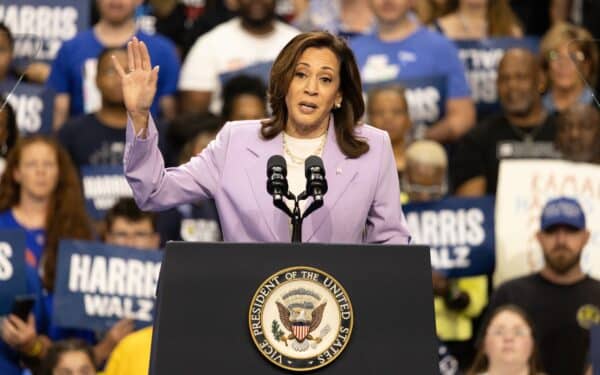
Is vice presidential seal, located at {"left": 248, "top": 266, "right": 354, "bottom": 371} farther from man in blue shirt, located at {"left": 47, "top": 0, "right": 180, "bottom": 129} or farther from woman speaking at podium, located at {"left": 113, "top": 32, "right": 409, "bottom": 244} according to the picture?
man in blue shirt, located at {"left": 47, "top": 0, "right": 180, "bottom": 129}

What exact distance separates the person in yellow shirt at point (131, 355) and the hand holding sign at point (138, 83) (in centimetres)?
221

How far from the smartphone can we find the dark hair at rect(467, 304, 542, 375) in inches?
78.9

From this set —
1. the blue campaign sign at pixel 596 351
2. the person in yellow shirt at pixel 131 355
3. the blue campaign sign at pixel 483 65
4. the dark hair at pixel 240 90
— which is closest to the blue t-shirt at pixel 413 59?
the blue campaign sign at pixel 483 65

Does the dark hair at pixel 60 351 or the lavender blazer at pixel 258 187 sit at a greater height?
the lavender blazer at pixel 258 187

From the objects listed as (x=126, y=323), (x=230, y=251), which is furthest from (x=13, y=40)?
(x=230, y=251)

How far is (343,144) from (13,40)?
3224 mm

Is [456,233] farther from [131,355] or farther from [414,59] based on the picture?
[131,355]

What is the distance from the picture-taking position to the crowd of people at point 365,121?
7672mm

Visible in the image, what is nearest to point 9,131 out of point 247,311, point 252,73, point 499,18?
point 252,73

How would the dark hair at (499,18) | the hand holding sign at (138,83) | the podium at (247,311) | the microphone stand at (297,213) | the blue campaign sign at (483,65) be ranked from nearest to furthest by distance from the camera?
1. the podium at (247,311)
2. the microphone stand at (297,213)
3. the hand holding sign at (138,83)
4. the blue campaign sign at (483,65)
5. the dark hair at (499,18)

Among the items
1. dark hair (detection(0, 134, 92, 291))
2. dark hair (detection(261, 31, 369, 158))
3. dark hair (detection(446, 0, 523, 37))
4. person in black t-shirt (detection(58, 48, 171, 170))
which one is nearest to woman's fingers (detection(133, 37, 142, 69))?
dark hair (detection(261, 31, 369, 158))

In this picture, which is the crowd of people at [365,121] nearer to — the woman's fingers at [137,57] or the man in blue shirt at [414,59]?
the man in blue shirt at [414,59]

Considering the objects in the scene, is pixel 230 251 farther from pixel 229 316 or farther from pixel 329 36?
pixel 329 36

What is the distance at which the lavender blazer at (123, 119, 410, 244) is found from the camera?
484cm
